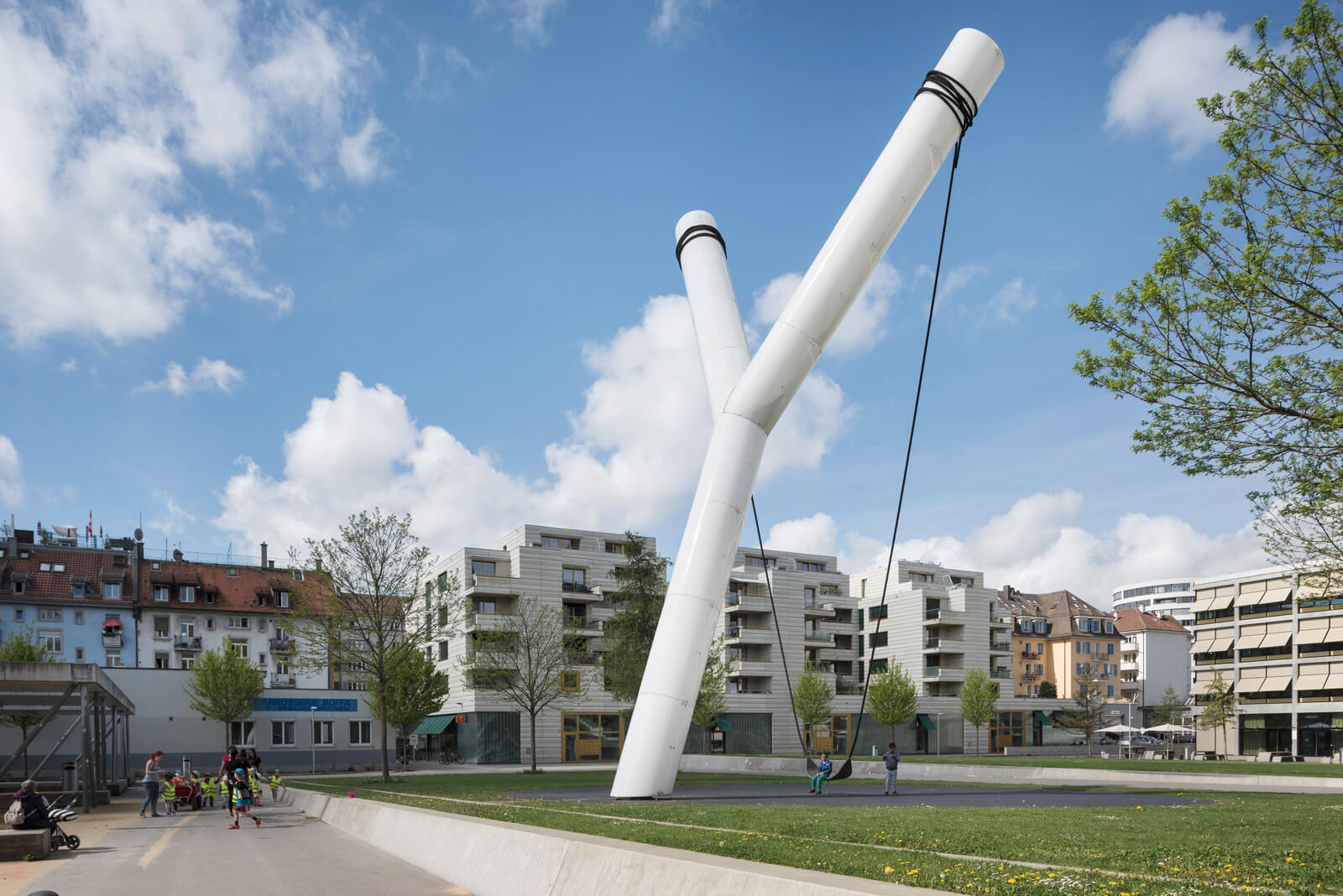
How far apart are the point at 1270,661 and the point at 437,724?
62.3 m

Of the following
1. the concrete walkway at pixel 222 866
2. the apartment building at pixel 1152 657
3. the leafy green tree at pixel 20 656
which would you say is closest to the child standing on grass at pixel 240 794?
the concrete walkway at pixel 222 866

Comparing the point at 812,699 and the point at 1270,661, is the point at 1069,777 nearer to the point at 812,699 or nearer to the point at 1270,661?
the point at 812,699

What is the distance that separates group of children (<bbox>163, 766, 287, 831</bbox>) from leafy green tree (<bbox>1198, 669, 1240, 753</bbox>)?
2311 inches

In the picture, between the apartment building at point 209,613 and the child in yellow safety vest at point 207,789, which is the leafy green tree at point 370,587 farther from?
the apartment building at point 209,613

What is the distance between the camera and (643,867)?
816 cm

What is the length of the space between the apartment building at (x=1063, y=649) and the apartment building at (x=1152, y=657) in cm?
1434

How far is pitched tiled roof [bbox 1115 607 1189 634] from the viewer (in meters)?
126

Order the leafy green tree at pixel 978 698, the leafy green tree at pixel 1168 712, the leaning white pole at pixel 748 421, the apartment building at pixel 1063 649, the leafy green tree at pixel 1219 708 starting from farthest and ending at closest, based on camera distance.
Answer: the apartment building at pixel 1063 649 → the leafy green tree at pixel 1168 712 → the leafy green tree at pixel 978 698 → the leafy green tree at pixel 1219 708 → the leaning white pole at pixel 748 421

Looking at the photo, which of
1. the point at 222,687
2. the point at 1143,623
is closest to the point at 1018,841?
the point at 222,687

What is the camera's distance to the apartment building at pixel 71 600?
67.8 metres

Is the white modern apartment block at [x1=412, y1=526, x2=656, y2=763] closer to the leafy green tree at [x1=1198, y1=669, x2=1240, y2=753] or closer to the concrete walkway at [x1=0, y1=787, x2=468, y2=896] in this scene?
the leafy green tree at [x1=1198, y1=669, x2=1240, y2=753]

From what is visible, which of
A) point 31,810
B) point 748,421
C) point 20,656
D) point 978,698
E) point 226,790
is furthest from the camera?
point 978,698

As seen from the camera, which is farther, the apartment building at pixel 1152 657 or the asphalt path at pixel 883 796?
the apartment building at pixel 1152 657

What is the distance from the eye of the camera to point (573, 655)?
59.6m
